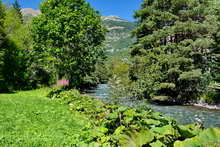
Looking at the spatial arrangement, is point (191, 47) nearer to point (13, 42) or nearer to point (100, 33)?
point (100, 33)

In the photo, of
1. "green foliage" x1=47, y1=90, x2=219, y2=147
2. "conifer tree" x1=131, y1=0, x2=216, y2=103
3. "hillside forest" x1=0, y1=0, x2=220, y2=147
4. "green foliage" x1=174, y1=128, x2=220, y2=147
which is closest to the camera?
"green foliage" x1=174, y1=128, x2=220, y2=147

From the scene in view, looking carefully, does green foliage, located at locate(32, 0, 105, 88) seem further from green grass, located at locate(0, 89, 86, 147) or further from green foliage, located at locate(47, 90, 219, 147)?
green foliage, located at locate(47, 90, 219, 147)

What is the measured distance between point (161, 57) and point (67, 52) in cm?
1016

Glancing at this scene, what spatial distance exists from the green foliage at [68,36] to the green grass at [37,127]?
977 cm

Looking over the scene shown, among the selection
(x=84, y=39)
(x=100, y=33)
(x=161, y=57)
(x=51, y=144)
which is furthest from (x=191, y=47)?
(x=51, y=144)

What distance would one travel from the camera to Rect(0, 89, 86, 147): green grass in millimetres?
9391

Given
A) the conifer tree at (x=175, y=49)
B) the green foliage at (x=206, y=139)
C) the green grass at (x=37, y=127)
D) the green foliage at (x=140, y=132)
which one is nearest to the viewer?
the green foliage at (x=206, y=139)

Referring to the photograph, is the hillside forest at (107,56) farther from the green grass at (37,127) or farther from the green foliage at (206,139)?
the green foliage at (206,139)

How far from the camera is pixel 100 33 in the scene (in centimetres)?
2945

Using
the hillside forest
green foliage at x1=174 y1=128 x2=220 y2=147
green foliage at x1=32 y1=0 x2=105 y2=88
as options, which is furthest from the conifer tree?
green foliage at x1=174 y1=128 x2=220 y2=147

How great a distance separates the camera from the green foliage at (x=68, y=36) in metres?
25.3

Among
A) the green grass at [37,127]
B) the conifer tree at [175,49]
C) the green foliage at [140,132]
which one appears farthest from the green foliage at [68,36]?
the green foliage at [140,132]

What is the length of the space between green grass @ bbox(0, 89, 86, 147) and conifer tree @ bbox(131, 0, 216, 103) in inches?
596

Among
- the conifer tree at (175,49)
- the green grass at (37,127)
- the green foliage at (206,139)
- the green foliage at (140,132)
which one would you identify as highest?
the conifer tree at (175,49)
